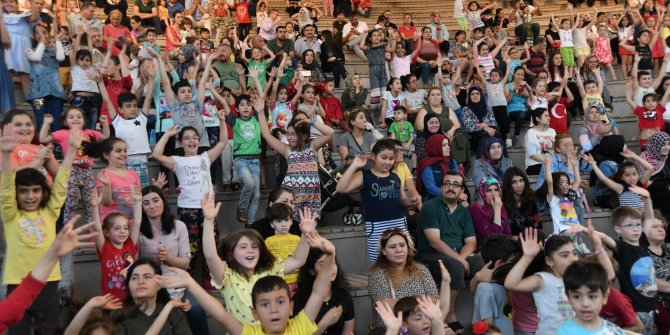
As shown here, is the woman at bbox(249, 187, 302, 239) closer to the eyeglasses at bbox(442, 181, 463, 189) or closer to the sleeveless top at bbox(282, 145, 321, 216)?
the sleeveless top at bbox(282, 145, 321, 216)

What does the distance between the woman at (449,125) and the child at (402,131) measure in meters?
0.11

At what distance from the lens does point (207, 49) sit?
11125 millimetres

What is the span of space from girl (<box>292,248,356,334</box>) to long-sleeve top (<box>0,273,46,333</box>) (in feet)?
6.77

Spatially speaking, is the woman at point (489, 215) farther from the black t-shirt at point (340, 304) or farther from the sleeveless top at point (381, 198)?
the black t-shirt at point (340, 304)

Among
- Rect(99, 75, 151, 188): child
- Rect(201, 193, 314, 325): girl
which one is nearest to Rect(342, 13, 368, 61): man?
Rect(99, 75, 151, 188): child

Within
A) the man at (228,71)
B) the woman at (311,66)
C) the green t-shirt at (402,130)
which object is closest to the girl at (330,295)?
the green t-shirt at (402,130)

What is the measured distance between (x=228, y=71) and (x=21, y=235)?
586cm

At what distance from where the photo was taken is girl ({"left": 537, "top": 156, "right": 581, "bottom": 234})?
8039 mm

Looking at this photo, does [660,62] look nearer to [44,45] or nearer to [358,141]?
[358,141]

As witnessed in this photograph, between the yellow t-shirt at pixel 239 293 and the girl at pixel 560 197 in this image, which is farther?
the girl at pixel 560 197

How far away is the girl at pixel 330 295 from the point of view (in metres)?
5.74

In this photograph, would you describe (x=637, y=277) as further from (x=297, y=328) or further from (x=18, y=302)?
(x=18, y=302)

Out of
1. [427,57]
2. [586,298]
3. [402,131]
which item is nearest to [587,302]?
[586,298]

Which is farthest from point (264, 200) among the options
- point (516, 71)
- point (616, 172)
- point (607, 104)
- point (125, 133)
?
point (607, 104)
